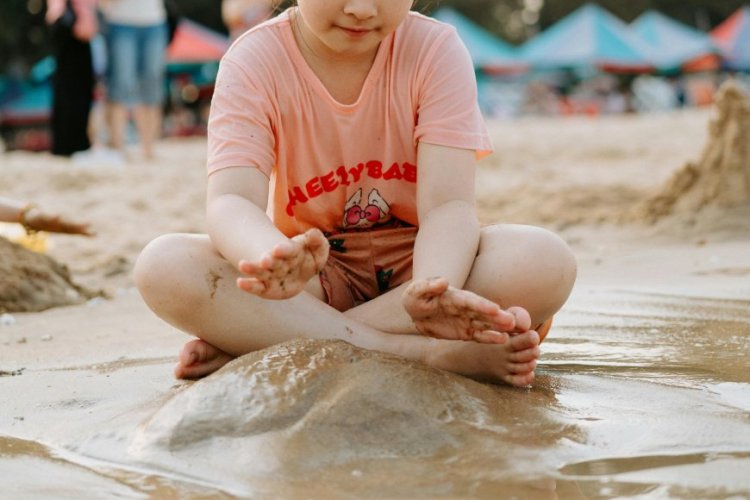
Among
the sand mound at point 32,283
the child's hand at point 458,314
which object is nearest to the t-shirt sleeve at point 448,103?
the child's hand at point 458,314

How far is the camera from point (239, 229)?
2006 millimetres

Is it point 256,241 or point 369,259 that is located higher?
point 256,241

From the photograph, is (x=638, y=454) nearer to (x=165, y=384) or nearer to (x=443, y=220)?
(x=443, y=220)

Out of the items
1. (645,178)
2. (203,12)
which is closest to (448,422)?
(645,178)

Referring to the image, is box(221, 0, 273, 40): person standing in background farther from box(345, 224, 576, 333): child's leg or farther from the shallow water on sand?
the shallow water on sand

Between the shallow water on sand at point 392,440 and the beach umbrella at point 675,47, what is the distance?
76.5ft

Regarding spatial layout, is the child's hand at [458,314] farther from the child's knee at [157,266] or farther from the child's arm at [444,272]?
the child's knee at [157,266]

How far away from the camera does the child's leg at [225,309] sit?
6.86 feet

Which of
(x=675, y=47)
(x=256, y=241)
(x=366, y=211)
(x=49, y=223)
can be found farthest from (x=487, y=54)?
(x=256, y=241)

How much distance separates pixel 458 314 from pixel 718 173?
3232 mm

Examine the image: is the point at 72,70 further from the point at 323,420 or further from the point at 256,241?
the point at 323,420

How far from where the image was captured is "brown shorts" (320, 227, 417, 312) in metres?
2.36

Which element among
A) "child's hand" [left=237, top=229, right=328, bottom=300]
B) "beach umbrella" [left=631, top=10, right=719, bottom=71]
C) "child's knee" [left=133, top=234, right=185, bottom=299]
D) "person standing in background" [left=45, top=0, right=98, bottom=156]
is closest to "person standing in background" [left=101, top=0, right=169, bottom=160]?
"person standing in background" [left=45, top=0, right=98, bottom=156]

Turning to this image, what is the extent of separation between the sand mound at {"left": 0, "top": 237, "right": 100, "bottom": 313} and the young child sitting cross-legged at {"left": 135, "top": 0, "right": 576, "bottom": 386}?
1308 mm
